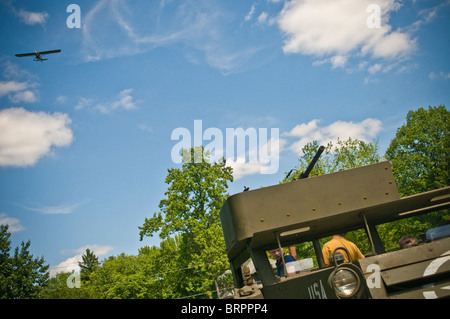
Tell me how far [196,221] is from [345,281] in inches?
958

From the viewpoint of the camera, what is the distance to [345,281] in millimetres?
3475

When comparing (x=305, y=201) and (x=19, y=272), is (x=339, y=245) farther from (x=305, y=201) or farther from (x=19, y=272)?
(x=19, y=272)

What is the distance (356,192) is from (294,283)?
4.00 ft

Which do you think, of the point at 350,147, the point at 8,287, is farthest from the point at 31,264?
the point at 350,147

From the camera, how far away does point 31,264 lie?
139ft

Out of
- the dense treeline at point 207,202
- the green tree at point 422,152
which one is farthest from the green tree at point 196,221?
the green tree at point 422,152

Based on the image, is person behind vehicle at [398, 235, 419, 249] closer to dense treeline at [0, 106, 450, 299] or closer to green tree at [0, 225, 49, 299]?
dense treeline at [0, 106, 450, 299]

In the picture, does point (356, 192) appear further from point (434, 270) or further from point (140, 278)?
point (140, 278)

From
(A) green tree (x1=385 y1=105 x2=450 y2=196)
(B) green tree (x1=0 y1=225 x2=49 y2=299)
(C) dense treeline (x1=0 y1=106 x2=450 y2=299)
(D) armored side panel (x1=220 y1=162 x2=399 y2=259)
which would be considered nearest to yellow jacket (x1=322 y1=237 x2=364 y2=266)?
(D) armored side panel (x1=220 y1=162 x2=399 y2=259)

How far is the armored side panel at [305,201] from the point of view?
4230 mm

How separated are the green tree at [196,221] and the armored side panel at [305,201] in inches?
882

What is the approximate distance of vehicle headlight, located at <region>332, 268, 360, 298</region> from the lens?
3.45 m

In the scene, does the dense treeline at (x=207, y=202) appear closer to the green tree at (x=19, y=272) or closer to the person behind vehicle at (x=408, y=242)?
the green tree at (x=19, y=272)
